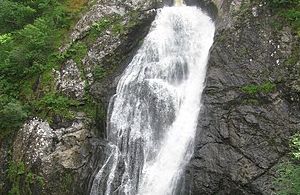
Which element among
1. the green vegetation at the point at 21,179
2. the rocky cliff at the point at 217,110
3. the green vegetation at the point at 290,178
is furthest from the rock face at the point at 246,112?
the green vegetation at the point at 21,179

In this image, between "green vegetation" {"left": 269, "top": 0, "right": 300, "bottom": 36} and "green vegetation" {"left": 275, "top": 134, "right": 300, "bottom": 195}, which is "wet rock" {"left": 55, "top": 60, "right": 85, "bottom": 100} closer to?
"green vegetation" {"left": 269, "top": 0, "right": 300, "bottom": 36}

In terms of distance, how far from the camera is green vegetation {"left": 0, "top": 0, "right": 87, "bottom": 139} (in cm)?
1457

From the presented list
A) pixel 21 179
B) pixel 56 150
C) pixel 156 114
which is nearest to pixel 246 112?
pixel 156 114

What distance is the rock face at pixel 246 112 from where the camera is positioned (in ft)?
38.9

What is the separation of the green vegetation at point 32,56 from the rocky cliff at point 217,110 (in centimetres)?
42

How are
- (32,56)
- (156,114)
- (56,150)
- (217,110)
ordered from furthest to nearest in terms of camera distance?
(32,56) < (156,114) < (56,150) < (217,110)

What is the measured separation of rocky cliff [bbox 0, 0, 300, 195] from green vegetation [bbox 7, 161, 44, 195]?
0.46 feet

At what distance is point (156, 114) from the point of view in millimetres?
14055

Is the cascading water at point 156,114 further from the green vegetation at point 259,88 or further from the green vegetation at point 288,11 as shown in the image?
the green vegetation at point 288,11

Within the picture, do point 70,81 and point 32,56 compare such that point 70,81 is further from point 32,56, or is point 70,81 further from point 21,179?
point 21,179

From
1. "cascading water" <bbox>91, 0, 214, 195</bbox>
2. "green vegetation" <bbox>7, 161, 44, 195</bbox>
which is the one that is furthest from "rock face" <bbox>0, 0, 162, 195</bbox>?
"cascading water" <bbox>91, 0, 214, 195</bbox>

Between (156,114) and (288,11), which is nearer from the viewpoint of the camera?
(288,11)

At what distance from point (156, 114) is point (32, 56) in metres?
5.70

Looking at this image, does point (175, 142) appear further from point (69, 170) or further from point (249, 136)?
point (69, 170)
